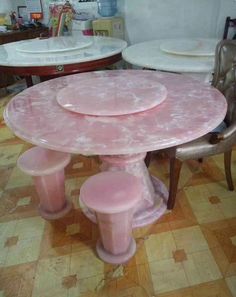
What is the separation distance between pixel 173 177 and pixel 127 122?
64 centimetres

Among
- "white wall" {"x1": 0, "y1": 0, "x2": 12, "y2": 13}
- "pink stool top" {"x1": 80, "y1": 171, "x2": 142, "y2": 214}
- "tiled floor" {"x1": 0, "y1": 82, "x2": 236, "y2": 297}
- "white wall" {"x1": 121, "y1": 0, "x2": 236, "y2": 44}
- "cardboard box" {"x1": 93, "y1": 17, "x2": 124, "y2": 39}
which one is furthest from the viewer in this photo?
"white wall" {"x1": 0, "y1": 0, "x2": 12, "y2": 13}

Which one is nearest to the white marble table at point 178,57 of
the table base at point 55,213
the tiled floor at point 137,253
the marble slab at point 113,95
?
the marble slab at point 113,95

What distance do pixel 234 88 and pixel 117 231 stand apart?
1.14m

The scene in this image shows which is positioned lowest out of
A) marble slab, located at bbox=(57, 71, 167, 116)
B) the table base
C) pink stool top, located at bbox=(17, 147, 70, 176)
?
the table base

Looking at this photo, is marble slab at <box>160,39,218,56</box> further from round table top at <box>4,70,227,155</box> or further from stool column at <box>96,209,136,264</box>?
stool column at <box>96,209,136,264</box>

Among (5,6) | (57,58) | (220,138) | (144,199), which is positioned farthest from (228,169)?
(5,6)

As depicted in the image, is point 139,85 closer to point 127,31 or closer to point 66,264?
point 66,264

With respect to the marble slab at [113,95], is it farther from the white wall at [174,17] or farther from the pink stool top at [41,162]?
the white wall at [174,17]

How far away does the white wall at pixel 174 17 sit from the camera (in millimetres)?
2758

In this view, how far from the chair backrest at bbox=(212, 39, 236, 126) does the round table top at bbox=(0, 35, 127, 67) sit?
97cm

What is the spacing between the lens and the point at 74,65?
2107 millimetres

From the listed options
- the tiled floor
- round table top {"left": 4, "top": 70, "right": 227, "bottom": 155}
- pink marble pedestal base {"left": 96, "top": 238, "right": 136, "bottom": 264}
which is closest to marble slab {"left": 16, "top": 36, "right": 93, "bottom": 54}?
round table top {"left": 4, "top": 70, "right": 227, "bottom": 155}

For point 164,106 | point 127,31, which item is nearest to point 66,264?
point 164,106

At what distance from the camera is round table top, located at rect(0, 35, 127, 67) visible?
2084 mm
